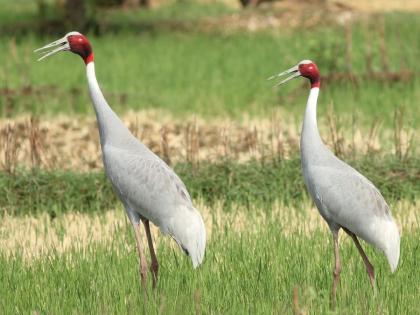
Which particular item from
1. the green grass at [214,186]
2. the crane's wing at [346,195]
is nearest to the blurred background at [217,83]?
the green grass at [214,186]

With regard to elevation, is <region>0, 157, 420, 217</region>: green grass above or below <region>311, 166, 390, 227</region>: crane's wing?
below

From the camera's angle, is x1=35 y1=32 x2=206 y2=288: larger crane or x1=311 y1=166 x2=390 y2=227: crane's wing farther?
x1=35 y1=32 x2=206 y2=288: larger crane

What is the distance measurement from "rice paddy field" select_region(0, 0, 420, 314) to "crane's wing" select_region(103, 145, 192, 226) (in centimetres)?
34

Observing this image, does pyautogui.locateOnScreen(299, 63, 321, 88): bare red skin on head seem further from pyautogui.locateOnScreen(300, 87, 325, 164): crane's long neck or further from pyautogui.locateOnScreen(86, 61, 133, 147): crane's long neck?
pyautogui.locateOnScreen(86, 61, 133, 147): crane's long neck

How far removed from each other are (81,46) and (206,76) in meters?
8.73

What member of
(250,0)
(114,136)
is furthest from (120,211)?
(250,0)

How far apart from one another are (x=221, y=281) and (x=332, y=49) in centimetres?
816

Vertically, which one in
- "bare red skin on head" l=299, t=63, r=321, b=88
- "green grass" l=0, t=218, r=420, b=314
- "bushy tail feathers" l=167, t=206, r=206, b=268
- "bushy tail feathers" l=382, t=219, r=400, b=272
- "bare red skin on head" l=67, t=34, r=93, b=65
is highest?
"bare red skin on head" l=67, t=34, r=93, b=65

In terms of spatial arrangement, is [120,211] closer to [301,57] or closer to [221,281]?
[221,281]

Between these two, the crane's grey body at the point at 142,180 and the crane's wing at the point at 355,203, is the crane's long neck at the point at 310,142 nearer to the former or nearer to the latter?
the crane's wing at the point at 355,203

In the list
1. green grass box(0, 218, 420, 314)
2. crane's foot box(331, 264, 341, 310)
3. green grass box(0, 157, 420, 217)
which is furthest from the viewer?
green grass box(0, 157, 420, 217)

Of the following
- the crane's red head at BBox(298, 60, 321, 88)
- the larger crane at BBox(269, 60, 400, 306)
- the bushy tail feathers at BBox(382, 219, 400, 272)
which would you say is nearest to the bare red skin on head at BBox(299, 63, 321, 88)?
the crane's red head at BBox(298, 60, 321, 88)

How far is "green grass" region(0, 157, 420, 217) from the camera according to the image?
863cm

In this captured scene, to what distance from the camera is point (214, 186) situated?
878 cm
